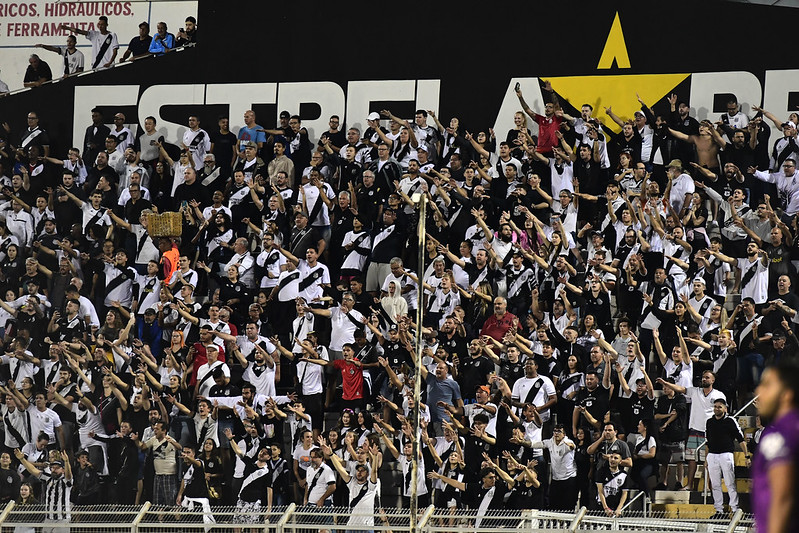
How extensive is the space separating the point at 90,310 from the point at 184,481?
14.6 ft

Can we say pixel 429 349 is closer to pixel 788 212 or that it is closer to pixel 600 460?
pixel 600 460

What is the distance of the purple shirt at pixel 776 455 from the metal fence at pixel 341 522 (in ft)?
20.4

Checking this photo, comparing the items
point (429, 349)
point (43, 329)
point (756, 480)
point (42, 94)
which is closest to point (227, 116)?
point (42, 94)

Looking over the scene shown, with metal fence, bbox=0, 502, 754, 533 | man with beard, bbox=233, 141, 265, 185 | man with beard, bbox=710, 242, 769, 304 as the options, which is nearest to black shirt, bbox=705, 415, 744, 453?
metal fence, bbox=0, 502, 754, 533

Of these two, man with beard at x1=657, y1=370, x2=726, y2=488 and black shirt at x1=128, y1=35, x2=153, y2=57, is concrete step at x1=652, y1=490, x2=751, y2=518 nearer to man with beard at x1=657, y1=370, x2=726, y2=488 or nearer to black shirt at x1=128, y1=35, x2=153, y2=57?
man with beard at x1=657, y1=370, x2=726, y2=488

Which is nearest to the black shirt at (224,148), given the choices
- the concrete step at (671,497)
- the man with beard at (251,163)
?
the man with beard at (251,163)

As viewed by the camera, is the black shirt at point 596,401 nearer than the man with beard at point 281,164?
Yes

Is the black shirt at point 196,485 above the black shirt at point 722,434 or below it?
below

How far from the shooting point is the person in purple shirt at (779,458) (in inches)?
156

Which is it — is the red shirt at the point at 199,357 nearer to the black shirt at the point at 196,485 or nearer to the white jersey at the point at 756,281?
the black shirt at the point at 196,485

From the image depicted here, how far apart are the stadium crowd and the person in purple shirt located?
9635 mm

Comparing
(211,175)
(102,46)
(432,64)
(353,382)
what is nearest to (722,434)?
(353,382)

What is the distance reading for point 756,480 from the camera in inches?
167

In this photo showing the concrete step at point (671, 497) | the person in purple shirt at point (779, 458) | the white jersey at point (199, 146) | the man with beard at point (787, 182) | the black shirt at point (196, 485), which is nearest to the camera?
the person in purple shirt at point (779, 458)
